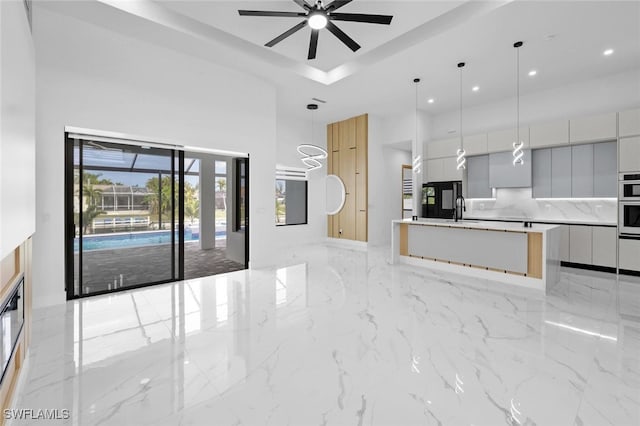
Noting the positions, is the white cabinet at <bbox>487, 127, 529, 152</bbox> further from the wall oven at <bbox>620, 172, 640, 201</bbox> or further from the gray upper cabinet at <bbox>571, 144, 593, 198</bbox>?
the wall oven at <bbox>620, 172, 640, 201</bbox>

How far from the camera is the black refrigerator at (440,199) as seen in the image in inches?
251

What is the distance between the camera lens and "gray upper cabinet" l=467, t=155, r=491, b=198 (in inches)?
277

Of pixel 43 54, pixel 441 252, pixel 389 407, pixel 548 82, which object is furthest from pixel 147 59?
pixel 548 82

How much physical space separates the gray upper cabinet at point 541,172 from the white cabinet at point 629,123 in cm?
113

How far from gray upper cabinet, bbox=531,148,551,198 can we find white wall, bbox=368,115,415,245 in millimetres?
2863

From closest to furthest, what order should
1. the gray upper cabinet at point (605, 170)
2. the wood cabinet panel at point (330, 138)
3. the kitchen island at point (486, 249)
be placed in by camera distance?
the kitchen island at point (486, 249) → the gray upper cabinet at point (605, 170) → the wood cabinet panel at point (330, 138)

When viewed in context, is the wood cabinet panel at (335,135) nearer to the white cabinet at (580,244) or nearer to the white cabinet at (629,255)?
the white cabinet at (580,244)

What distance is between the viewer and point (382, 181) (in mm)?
8406

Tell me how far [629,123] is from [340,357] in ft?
20.8

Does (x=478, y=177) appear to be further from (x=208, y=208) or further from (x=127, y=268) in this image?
(x=127, y=268)

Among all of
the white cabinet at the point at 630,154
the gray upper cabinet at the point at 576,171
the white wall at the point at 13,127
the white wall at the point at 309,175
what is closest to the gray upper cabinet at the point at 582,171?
the gray upper cabinet at the point at 576,171

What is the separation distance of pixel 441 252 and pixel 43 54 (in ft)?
21.0

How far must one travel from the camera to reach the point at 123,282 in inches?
169

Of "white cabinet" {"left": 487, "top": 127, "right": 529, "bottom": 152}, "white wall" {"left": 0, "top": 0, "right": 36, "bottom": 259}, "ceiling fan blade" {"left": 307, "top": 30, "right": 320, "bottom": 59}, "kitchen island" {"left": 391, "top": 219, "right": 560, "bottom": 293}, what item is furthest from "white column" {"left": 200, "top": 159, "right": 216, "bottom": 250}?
"white cabinet" {"left": 487, "top": 127, "right": 529, "bottom": 152}
